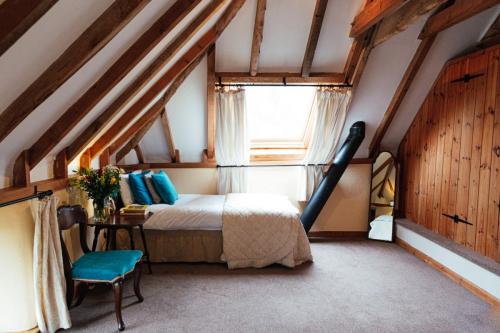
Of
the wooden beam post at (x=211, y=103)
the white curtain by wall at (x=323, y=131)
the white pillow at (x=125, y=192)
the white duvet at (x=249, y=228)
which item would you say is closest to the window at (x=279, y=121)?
the white curtain by wall at (x=323, y=131)

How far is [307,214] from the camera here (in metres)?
4.03

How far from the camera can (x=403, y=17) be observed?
8.96 ft

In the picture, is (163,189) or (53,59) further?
(163,189)

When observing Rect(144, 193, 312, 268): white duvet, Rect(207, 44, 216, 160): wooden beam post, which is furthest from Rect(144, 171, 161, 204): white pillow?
Rect(207, 44, 216, 160): wooden beam post

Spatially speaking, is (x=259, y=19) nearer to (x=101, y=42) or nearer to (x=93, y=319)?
(x=101, y=42)

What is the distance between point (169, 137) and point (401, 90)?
2.92m

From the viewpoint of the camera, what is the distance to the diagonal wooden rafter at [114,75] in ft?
6.50

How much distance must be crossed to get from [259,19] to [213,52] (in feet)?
2.05

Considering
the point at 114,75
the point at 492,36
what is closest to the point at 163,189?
the point at 114,75

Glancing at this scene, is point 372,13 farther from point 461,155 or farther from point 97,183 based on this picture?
point 97,183

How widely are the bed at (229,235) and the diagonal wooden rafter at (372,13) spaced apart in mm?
1954

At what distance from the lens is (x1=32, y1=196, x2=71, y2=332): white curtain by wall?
84.0 inches

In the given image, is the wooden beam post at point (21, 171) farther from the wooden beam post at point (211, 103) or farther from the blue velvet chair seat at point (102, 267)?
the wooden beam post at point (211, 103)

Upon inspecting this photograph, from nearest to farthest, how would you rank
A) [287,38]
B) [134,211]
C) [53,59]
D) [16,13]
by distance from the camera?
[16,13] < [53,59] < [134,211] < [287,38]
